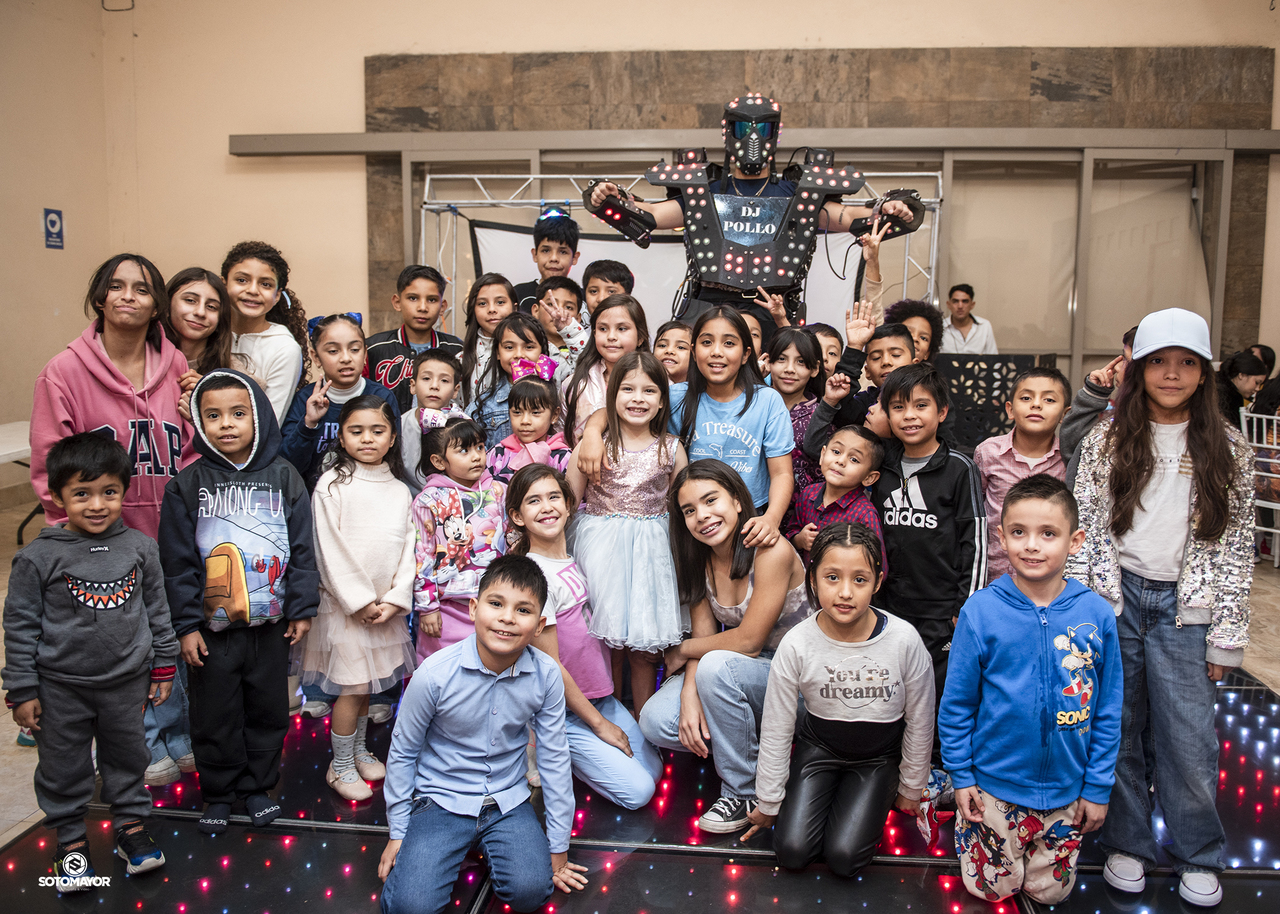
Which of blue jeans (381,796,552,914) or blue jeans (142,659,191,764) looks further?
blue jeans (142,659,191,764)

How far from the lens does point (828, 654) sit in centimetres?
228

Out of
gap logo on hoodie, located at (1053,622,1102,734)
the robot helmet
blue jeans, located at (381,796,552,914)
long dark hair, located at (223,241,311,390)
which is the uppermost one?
the robot helmet

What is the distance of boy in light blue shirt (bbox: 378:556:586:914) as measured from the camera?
82.7 inches

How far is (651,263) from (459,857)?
4762mm

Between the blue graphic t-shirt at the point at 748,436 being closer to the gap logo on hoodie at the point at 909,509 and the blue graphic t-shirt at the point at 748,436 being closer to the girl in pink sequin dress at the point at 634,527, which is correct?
the girl in pink sequin dress at the point at 634,527

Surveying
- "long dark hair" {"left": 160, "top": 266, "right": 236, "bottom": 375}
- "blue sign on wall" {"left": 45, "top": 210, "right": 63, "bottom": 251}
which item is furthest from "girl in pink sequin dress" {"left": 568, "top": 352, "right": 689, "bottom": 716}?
"blue sign on wall" {"left": 45, "top": 210, "right": 63, "bottom": 251}

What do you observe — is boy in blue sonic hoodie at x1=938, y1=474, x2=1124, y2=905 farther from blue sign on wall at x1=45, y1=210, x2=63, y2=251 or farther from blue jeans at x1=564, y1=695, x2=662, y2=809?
blue sign on wall at x1=45, y1=210, x2=63, y2=251

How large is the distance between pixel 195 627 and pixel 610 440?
52.7 inches

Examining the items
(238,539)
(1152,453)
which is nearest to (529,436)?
(238,539)

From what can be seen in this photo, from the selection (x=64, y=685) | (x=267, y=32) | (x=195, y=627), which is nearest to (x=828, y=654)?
(x=195, y=627)

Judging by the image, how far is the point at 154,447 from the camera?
2619mm

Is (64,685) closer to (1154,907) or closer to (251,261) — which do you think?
(251,261)

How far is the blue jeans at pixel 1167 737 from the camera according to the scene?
7.10ft

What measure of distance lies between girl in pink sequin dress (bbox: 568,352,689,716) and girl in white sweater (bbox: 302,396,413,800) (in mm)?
591
